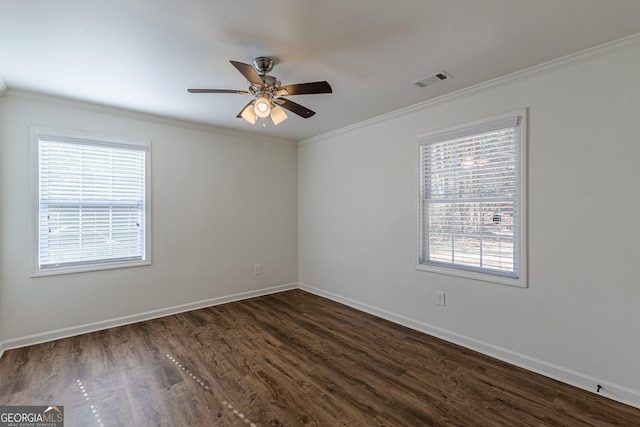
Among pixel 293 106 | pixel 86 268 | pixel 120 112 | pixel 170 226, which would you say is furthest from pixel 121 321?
pixel 293 106

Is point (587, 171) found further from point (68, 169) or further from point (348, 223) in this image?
point (68, 169)

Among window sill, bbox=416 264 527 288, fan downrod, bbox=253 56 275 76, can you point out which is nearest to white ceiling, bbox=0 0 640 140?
fan downrod, bbox=253 56 275 76

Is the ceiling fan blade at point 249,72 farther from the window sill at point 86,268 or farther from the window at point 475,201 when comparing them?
the window sill at point 86,268

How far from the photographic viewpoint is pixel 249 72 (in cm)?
200

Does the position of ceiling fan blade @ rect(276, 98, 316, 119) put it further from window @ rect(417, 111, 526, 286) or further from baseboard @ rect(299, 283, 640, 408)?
baseboard @ rect(299, 283, 640, 408)

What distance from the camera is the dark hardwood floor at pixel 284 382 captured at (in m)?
1.98

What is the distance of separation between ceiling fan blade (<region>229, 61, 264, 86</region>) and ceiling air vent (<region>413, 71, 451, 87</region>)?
1482 millimetres

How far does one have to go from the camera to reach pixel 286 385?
2.33 meters

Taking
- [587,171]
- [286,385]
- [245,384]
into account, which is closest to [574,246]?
[587,171]

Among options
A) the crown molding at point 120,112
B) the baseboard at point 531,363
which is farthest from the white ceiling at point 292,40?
the baseboard at point 531,363

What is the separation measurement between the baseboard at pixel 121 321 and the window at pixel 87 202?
0.64m

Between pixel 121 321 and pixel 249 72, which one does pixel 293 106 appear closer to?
pixel 249 72

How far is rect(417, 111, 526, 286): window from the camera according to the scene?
264 centimetres

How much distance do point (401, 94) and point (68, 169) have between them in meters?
3.63
